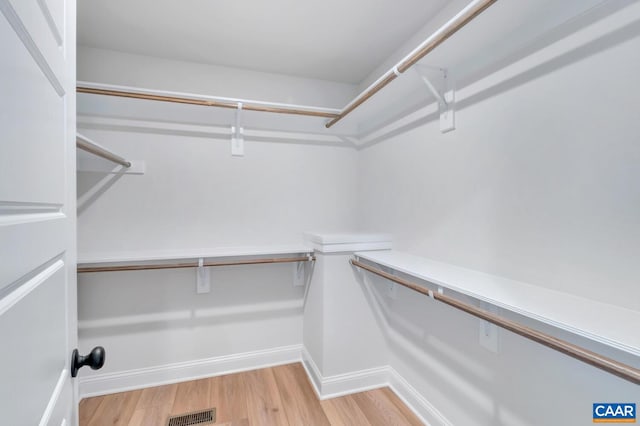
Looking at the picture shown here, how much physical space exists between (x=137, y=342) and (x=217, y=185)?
1.19 meters

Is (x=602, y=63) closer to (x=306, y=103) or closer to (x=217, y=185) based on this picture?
(x=306, y=103)

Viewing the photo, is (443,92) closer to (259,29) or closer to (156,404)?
(259,29)

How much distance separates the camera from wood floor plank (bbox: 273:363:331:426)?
5.62 ft

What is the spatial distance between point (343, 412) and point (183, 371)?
44.9 inches

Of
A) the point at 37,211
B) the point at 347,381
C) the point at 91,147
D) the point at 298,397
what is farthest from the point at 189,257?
the point at 37,211

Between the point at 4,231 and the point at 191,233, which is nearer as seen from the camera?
the point at 4,231

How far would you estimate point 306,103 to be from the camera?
7.80 feet

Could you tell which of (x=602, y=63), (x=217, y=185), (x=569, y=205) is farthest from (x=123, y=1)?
(x=569, y=205)

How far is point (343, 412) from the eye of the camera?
1.78m

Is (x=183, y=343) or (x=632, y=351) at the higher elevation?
(x=632, y=351)

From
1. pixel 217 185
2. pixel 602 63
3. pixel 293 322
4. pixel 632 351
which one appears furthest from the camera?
pixel 293 322

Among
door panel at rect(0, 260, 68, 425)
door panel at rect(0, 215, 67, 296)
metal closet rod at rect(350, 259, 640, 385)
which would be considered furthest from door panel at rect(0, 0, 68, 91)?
metal closet rod at rect(350, 259, 640, 385)

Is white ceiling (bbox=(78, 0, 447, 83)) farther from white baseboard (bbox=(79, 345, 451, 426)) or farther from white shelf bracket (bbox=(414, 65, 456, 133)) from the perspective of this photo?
white baseboard (bbox=(79, 345, 451, 426))

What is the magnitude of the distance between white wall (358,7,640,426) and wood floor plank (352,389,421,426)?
0.21 m
